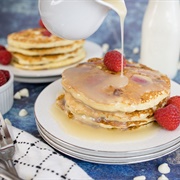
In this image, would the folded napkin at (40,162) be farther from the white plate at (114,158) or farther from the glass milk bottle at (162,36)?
the glass milk bottle at (162,36)

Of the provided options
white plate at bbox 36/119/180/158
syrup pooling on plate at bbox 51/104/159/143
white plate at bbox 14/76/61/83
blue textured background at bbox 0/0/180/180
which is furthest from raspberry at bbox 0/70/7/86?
white plate at bbox 36/119/180/158

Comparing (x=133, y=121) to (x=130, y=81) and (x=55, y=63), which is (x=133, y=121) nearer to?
(x=130, y=81)

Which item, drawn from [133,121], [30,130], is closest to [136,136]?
[133,121]

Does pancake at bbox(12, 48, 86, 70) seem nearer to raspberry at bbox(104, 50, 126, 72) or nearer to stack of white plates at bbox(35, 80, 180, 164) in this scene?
raspberry at bbox(104, 50, 126, 72)

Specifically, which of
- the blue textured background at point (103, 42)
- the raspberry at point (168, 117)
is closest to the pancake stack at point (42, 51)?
the blue textured background at point (103, 42)

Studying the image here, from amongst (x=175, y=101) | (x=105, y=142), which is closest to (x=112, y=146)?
(x=105, y=142)
